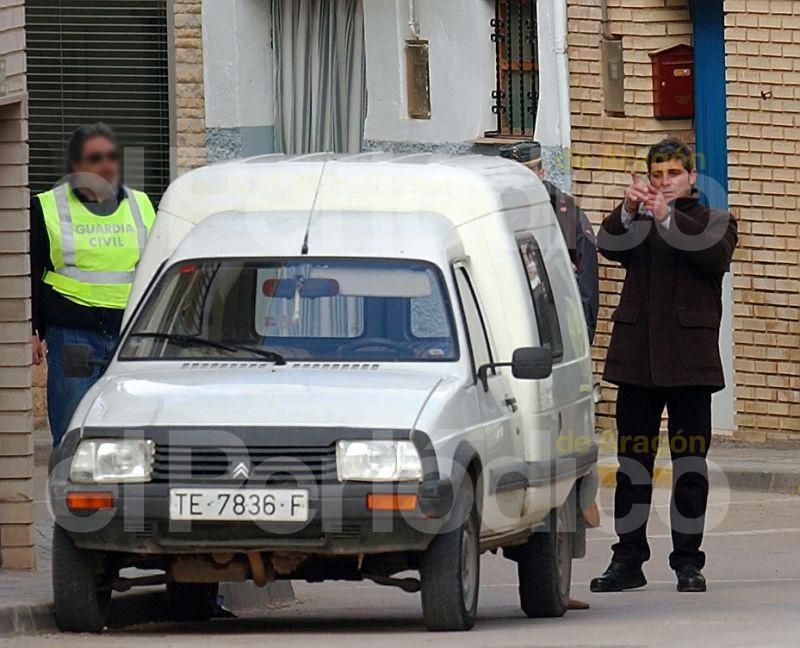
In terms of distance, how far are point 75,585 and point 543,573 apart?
2.19m

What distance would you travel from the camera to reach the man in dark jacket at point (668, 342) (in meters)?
12.2

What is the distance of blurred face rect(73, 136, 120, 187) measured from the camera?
458 inches

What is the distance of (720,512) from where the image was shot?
655 inches

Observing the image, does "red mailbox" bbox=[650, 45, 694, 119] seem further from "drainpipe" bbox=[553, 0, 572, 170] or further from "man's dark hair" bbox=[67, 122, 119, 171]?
"man's dark hair" bbox=[67, 122, 119, 171]

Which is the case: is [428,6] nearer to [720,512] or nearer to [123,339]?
[720,512]

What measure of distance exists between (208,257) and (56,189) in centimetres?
157

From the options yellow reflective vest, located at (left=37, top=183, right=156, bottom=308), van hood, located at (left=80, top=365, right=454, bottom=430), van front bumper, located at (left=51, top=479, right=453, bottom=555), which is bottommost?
van front bumper, located at (left=51, top=479, right=453, bottom=555)

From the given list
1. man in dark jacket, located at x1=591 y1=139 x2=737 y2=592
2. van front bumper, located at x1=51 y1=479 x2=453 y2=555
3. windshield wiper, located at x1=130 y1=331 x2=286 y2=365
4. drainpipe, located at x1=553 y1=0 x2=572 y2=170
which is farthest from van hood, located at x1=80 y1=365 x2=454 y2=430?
drainpipe, located at x1=553 y1=0 x2=572 y2=170

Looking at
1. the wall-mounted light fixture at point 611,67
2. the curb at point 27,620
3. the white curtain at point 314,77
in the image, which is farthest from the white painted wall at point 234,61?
the curb at point 27,620

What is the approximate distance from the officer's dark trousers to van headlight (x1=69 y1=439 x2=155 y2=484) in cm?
317

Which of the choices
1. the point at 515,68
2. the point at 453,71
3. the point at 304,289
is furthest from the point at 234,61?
the point at 304,289

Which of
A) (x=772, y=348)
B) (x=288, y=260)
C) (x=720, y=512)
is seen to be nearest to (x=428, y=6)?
(x=772, y=348)

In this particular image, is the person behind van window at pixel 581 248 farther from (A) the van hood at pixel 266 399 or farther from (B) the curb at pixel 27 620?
(B) the curb at pixel 27 620

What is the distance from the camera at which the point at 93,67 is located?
22.2 meters
